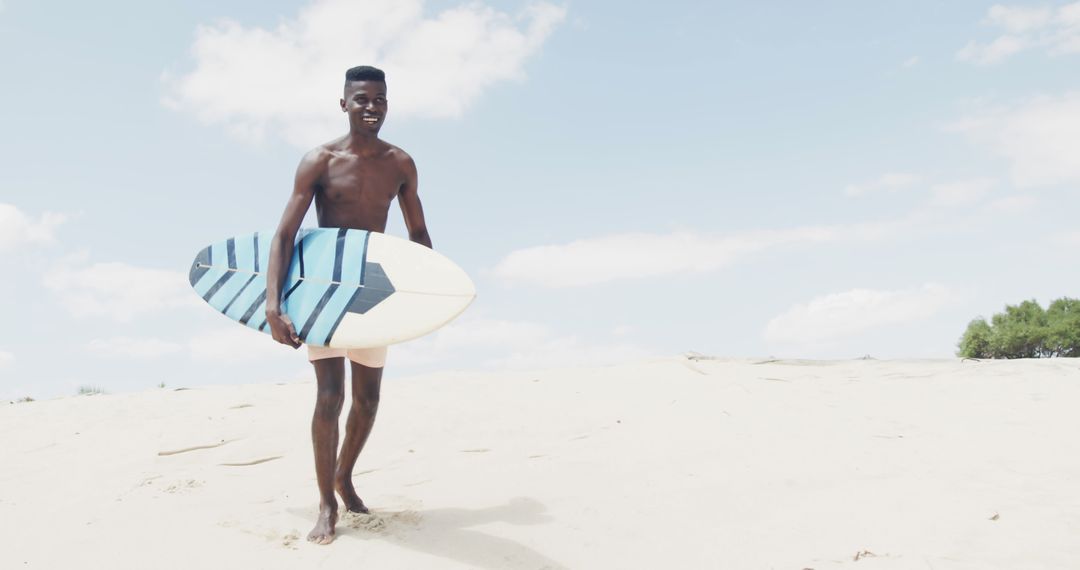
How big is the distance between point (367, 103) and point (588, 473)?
7.87 ft

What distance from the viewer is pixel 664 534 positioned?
11.5 feet

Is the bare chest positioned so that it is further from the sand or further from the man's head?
the sand

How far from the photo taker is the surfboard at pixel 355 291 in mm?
3385

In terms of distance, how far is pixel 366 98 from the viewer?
11.6ft

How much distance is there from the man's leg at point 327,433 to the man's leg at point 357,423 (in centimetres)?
19

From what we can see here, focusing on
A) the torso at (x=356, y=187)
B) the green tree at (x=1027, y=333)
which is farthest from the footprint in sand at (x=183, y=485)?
the green tree at (x=1027, y=333)

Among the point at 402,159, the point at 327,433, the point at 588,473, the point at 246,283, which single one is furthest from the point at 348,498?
the point at 402,159

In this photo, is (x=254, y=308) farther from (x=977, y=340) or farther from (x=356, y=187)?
(x=977, y=340)

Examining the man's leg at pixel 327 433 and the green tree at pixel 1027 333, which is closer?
the man's leg at pixel 327 433

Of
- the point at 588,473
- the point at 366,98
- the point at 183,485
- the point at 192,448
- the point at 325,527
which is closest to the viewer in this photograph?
the point at 325,527

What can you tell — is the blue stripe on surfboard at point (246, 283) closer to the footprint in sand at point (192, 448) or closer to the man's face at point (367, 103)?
the man's face at point (367, 103)

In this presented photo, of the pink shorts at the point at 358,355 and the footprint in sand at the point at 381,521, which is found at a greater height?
the pink shorts at the point at 358,355

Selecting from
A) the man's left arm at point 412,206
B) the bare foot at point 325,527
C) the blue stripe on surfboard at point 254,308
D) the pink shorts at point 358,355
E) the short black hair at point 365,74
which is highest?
the short black hair at point 365,74

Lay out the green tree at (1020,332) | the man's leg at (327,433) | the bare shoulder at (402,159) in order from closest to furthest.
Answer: the man's leg at (327,433) < the bare shoulder at (402,159) < the green tree at (1020,332)
